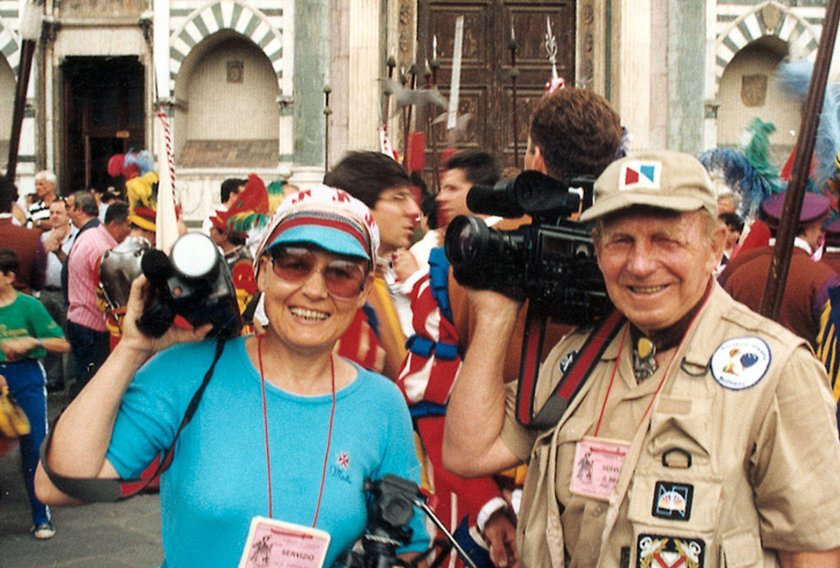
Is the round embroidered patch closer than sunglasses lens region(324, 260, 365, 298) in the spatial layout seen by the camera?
Yes

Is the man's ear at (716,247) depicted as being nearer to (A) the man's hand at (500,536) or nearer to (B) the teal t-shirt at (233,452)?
(B) the teal t-shirt at (233,452)

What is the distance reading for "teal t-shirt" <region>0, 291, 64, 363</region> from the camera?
4.95m

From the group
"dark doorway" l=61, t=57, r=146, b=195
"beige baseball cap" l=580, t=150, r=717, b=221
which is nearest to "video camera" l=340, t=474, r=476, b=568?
"beige baseball cap" l=580, t=150, r=717, b=221

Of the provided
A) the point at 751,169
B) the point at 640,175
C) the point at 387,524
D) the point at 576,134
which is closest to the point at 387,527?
the point at 387,524

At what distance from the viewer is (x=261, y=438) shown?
1789mm

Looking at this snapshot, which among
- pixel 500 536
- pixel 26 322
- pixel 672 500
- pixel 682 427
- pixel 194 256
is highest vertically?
pixel 194 256

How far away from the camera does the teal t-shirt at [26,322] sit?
195 inches

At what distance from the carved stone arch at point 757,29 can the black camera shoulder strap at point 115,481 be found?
11.9m

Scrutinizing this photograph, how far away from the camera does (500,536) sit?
2.41 metres

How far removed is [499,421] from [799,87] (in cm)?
293

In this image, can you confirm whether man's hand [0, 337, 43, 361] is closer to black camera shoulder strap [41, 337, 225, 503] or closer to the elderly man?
black camera shoulder strap [41, 337, 225, 503]

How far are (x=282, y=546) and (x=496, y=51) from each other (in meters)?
12.3

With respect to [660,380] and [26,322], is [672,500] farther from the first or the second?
[26,322]

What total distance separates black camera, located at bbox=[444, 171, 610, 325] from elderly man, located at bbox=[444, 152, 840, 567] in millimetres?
40
